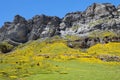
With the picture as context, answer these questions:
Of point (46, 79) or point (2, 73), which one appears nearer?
point (46, 79)

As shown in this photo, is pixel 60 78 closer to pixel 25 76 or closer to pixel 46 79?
pixel 46 79

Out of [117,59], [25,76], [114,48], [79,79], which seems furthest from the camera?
[114,48]

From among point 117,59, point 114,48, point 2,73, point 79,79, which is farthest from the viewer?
point 114,48

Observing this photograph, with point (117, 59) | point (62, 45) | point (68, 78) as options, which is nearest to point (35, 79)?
point (68, 78)

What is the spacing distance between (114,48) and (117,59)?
42638mm

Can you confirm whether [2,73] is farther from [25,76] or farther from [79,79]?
[79,79]

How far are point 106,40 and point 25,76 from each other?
134 m

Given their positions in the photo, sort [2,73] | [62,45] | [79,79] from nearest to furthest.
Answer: [79,79]
[2,73]
[62,45]

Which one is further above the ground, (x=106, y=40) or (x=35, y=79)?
(x=106, y=40)

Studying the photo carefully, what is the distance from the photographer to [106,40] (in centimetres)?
19362

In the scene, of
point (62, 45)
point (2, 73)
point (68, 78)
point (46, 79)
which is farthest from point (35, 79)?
point (62, 45)

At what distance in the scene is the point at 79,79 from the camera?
192ft

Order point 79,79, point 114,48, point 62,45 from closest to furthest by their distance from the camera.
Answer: point 79,79 < point 114,48 < point 62,45

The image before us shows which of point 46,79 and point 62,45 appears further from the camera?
point 62,45
